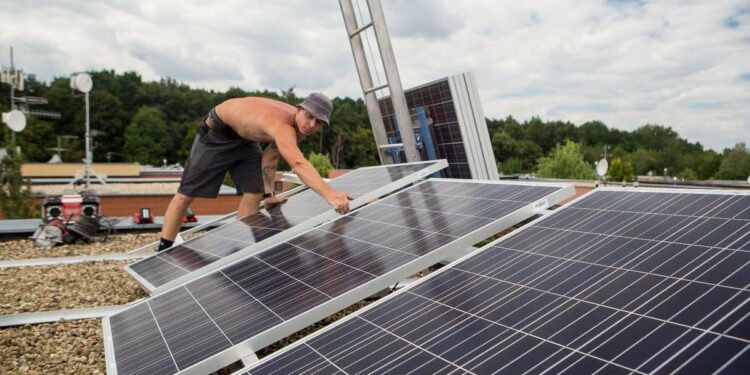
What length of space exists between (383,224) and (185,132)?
90.3m

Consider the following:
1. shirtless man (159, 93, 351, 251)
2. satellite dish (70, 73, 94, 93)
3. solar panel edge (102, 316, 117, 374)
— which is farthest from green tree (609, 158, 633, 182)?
solar panel edge (102, 316, 117, 374)

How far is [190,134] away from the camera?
8012 centimetres

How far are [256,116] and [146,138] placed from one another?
8271 centimetres

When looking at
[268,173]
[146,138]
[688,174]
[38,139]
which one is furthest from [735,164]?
[268,173]

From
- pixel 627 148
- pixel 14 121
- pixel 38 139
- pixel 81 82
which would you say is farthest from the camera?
pixel 627 148

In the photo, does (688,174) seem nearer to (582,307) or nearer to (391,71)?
(391,71)

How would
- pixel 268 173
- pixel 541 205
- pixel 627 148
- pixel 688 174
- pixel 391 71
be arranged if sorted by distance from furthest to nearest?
pixel 627 148, pixel 688 174, pixel 391 71, pixel 268 173, pixel 541 205

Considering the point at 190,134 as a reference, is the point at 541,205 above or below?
below

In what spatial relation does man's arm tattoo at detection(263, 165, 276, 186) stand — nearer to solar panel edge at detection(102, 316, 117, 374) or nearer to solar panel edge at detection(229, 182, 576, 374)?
solar panel edge at detection(102, 316, 117, 374)

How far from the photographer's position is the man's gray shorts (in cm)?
688

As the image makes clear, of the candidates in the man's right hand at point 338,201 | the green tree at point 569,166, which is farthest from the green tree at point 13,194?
the green tree at point 569,166

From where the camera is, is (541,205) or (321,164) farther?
(321,164)

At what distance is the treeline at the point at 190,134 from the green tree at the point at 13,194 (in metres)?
52.5

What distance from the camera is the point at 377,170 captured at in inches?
304
